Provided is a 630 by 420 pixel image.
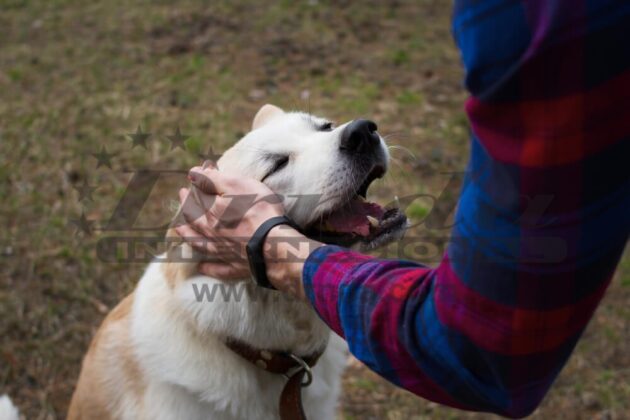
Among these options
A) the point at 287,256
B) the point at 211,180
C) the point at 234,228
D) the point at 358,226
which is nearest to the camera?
the point at 287,256

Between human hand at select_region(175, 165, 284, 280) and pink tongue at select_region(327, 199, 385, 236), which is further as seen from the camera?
pink tongue at select_region(327, 199, 385, 236)

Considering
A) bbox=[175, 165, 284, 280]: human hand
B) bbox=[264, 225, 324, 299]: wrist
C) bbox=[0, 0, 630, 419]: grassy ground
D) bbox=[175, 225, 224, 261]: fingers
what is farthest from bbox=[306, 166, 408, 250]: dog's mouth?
bbox=[0, 0, 630, 419]: grassy ground

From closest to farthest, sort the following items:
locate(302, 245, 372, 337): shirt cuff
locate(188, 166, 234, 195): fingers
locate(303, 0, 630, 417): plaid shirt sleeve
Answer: locate(303, 0, 630, 417): plaid shirt sleeve < locate(302, 245, 372, 337): shirt cuff < locate(188, 166, 234, 195): fingers

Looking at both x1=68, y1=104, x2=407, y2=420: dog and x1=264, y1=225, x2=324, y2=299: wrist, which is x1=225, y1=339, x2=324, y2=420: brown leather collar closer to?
x1=68, y1=104, x2=407, y2=420: dog

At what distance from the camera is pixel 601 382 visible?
2912mm

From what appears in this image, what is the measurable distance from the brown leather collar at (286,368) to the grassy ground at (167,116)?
3.43 ft

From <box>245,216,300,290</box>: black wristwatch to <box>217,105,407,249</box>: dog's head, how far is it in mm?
331

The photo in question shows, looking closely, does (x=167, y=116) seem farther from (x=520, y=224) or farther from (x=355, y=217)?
(x=520, y=224)

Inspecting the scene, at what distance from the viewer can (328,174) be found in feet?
6.17

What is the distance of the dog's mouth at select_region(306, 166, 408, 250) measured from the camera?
1927mm

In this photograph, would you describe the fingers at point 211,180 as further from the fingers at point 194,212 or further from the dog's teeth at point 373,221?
the dog's teeth at point 373,221

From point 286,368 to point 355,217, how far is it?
49 centimetres

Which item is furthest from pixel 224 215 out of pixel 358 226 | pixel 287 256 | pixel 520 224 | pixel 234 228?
pixel 520 224

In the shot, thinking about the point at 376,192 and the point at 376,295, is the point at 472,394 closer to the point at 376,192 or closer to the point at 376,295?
the point at 376,295
